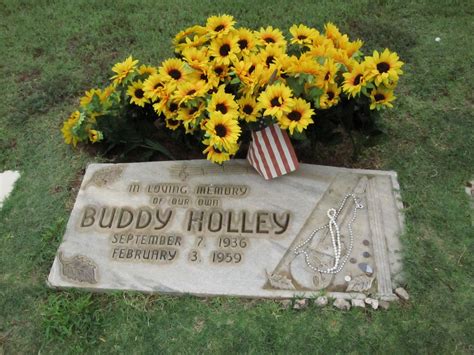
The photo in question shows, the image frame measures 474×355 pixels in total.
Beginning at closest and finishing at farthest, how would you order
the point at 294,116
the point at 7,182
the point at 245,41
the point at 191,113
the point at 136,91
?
the point at 294,116 → the point at 191,113 → the point at 245,41 → the point at 136,91 → the point at 7,182

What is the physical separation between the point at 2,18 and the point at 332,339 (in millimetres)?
4709

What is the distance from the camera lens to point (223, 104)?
2.68 meters

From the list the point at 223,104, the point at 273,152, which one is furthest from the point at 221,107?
the point at 273,152

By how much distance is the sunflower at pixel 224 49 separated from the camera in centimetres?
281

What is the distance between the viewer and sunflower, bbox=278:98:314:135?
8.63ft

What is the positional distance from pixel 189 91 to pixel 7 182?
164cm

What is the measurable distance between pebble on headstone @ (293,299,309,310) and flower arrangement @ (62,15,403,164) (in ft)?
2.96

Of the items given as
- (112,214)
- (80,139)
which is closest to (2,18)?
(80,139)

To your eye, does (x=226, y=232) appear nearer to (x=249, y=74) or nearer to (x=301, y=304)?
(x=301, y=304)

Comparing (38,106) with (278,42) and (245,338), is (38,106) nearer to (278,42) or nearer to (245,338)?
(278,42)

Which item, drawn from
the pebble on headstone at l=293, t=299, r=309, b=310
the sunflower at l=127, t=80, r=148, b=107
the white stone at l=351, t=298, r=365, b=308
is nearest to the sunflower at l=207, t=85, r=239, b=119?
the sunflower at l=127, t=80, r=148, b=107

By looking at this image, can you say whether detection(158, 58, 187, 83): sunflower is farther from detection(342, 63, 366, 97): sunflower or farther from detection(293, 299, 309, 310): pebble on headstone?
detection(293, 299, 309, 310): pebble on headstone

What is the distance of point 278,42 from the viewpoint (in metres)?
3.00

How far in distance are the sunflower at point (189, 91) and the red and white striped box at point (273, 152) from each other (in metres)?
0.44
